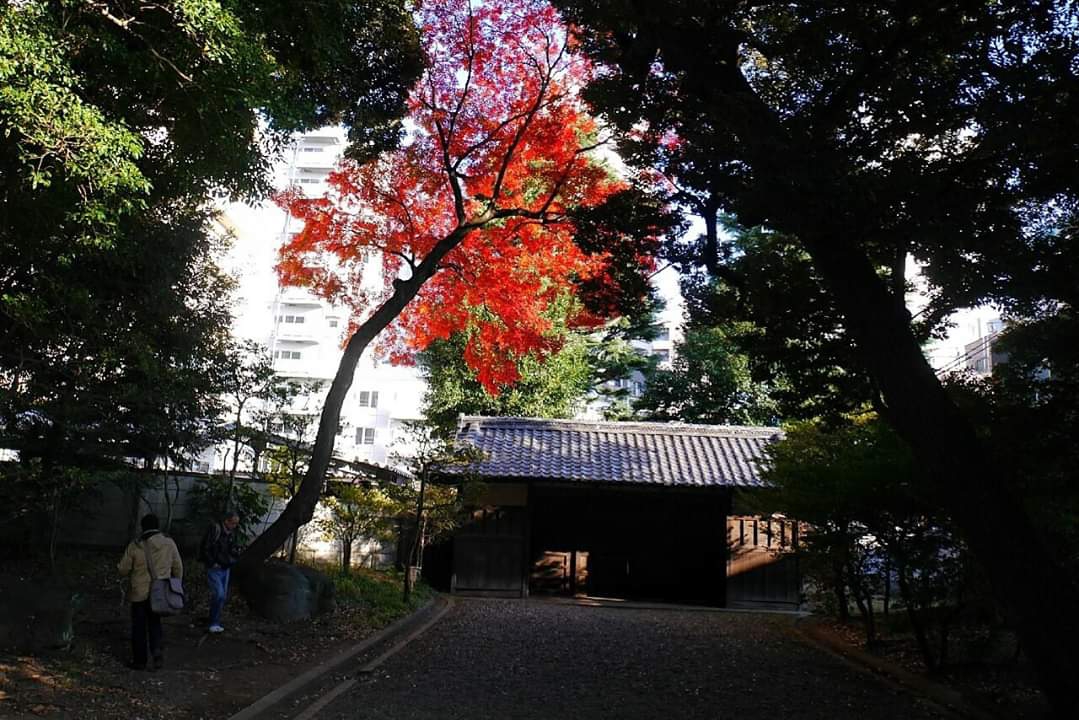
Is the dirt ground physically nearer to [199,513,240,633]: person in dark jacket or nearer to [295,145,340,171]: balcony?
[199,513,240,633]: person in dark jacket

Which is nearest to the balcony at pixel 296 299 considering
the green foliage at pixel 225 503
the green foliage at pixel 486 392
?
the green foliage at pixel 486 392

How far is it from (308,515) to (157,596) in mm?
3460

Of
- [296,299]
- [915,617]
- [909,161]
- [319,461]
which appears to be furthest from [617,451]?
[296,299]

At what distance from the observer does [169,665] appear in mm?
7270

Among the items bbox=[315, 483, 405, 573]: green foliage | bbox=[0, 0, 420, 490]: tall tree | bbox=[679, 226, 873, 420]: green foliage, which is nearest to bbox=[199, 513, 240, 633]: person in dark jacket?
bbox=[0, 0, 420, 490]: tall tree

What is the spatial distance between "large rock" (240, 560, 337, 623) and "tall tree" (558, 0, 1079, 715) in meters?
7.25

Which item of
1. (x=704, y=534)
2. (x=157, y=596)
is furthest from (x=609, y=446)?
(x=157, y=596)

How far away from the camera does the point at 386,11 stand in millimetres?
10484

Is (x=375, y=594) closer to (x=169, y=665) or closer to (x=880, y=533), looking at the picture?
(x=169, y=665)

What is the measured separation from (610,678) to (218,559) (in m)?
4.59

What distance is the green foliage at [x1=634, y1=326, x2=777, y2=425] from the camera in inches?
1046

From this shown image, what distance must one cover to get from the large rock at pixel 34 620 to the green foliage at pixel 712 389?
21.6 metres

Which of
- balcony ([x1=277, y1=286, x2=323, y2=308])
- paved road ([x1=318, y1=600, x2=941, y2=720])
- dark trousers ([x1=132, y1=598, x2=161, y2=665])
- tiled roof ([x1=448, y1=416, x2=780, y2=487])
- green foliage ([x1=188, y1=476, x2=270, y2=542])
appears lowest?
paved road ([x1=318, y1=600, x2=941, y2=720])

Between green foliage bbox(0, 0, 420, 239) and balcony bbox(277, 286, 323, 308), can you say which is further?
balcony bbox(277, 286, 323, 308)
